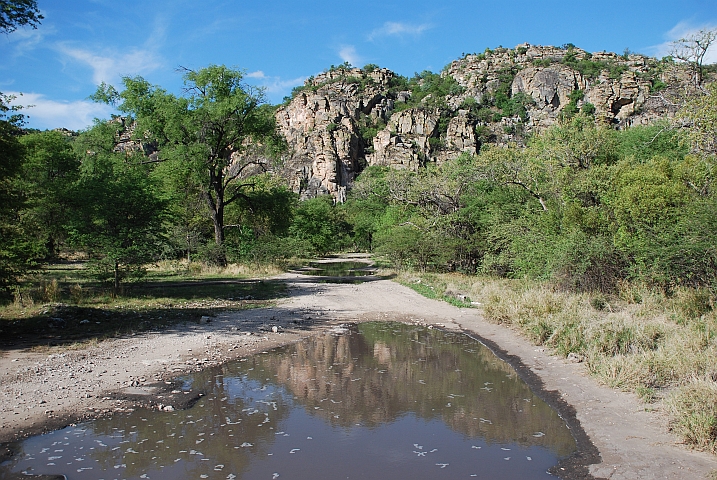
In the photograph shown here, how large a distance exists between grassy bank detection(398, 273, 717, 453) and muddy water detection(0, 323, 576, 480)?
5.15ft

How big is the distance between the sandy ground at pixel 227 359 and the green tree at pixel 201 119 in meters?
14.0

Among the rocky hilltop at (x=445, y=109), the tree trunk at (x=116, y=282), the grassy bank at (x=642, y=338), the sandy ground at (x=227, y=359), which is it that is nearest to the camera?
the sandy ground at (x=227, y=359)

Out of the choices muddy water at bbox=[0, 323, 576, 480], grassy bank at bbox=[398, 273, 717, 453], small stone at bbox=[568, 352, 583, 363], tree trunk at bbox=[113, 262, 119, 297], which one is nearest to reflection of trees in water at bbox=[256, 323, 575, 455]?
muddy water at bbox=[0, 323, 576, 480]

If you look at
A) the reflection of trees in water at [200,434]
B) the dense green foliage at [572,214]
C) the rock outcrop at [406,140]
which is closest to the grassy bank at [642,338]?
the dense green foliage at [572,214]

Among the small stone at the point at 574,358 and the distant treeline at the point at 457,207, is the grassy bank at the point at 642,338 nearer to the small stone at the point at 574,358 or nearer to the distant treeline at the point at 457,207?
the small stone at the point at 574,358

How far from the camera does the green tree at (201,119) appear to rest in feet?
88.0

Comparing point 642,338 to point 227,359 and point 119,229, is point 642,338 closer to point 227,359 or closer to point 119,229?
point 227,359

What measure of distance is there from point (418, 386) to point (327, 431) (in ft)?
8.96

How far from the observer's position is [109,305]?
16875 millimetres

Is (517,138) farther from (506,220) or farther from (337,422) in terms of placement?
(337,422)

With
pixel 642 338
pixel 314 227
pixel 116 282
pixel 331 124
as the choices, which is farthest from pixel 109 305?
pixel 331 124

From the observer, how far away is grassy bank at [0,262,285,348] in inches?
501

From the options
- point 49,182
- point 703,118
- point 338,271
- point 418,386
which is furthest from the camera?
point 338,271

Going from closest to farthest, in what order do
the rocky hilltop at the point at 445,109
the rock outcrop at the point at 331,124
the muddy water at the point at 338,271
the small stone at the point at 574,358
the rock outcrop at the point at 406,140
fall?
the small stone at the point at 574,358, the muddy water at the point at 338,271, the rock outcrop at the point at 331,124, the rocky hilltop at the point at 445,109, the rock outcrop at the point at 406,140
